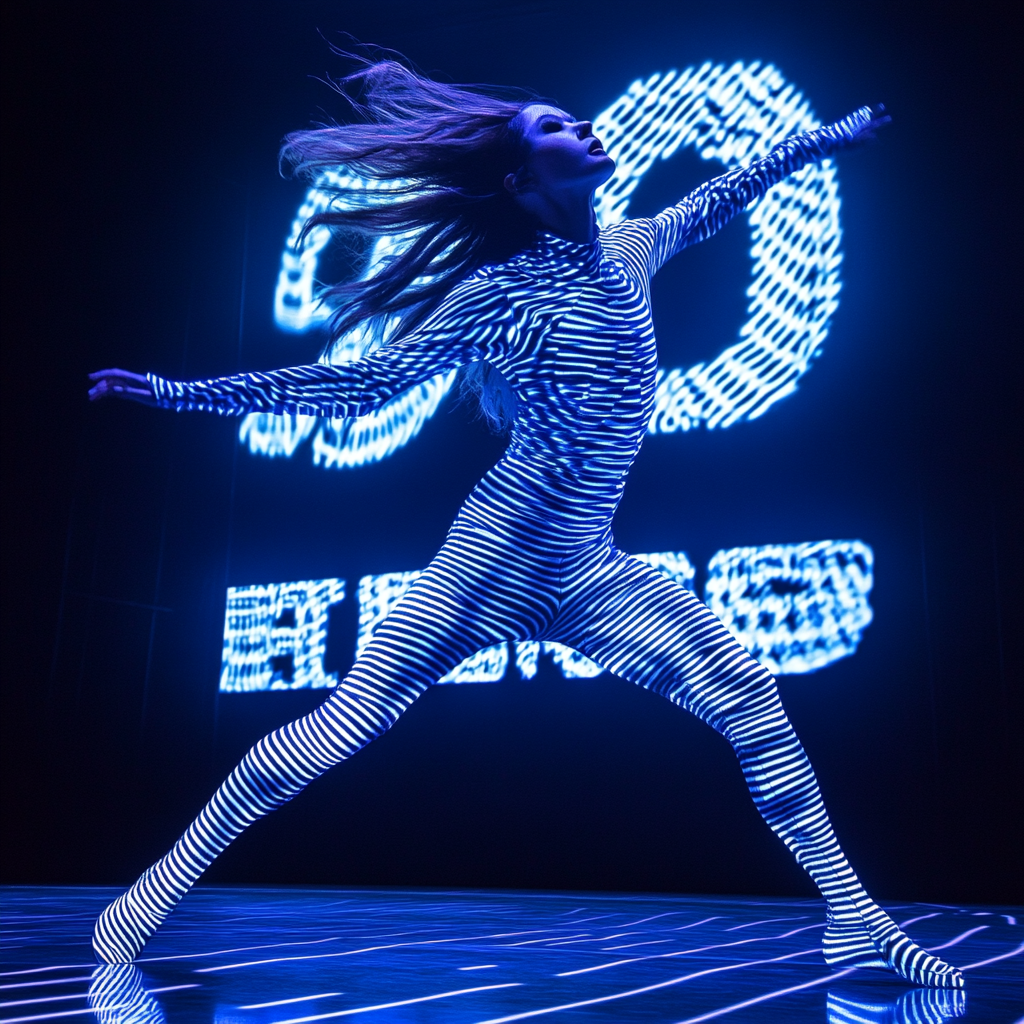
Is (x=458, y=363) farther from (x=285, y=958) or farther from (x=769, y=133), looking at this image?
(x=769, y=133)

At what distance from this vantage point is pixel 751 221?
14.6 feet

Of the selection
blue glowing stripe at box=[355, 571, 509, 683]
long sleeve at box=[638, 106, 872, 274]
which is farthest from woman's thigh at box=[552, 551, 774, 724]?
blue glowing stripe at box=[355, 571, 509, 683]

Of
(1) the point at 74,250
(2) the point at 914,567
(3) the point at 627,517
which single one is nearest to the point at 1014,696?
(2) the point at 914,567

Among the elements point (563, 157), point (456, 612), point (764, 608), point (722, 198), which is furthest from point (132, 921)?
point (764, 608)

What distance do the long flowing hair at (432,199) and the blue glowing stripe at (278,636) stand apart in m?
3.17

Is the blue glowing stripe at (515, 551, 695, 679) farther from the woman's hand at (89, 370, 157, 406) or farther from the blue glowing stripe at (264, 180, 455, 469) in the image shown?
the woman's hand at (89, 370, 157, 406)

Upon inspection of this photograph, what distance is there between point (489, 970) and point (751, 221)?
137 inches

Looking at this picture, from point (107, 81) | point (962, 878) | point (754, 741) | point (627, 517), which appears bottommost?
point (962, 878)

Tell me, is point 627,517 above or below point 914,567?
above

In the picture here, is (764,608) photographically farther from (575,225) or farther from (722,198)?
(575,225)

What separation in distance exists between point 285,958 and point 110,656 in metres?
3.59

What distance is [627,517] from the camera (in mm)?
4543

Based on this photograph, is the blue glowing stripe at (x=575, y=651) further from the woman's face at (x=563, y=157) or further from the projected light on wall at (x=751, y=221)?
the woman's face at (x=563, y=157)

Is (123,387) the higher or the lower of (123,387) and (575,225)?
the lower
